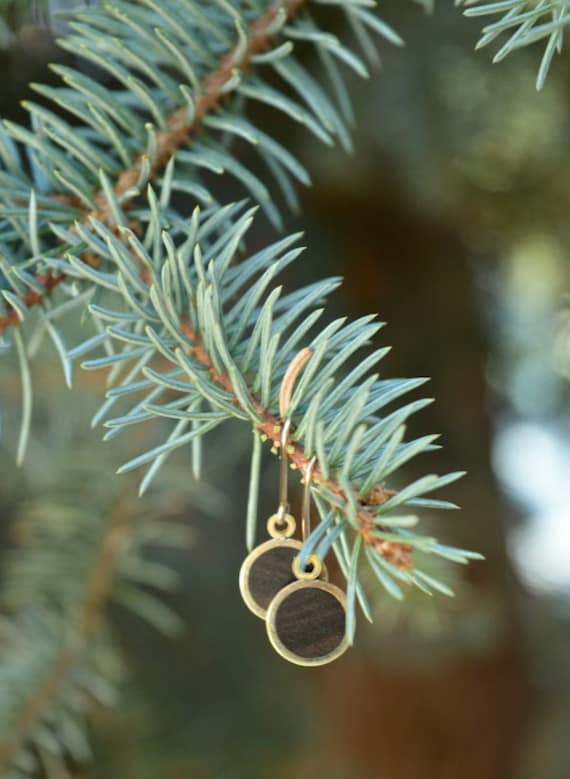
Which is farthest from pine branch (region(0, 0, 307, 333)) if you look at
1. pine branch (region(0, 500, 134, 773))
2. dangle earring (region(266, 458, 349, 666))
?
pine branch (region(0, 500, 134, 773))

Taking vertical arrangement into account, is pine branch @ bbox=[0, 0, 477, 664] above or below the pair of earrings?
above

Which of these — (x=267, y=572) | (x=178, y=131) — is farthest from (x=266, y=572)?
(x=178, y=131)

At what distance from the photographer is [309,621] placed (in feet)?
0.84

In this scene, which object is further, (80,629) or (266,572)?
(80,629)

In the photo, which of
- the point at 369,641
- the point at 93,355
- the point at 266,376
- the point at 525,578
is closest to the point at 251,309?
the point at 266,376

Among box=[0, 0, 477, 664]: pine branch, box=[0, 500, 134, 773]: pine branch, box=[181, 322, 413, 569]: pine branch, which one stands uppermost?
box=[0, 0, 477, 664]: pine branch

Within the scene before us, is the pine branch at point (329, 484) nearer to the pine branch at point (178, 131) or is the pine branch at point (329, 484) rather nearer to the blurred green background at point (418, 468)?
the pine branch at point (178, 131)

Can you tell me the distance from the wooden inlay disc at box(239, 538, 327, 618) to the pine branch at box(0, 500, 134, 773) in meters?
0.30

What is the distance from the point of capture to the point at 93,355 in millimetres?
663

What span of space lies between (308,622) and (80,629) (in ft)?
1.12

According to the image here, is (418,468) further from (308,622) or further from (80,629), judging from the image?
(308,622)

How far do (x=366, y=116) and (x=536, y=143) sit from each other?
0.59 ft

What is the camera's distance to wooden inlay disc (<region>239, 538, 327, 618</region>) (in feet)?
0.88

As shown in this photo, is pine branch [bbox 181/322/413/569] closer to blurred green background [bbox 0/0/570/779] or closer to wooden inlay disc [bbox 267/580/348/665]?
wooden inlay disc [bbox 267/580/348/665]
